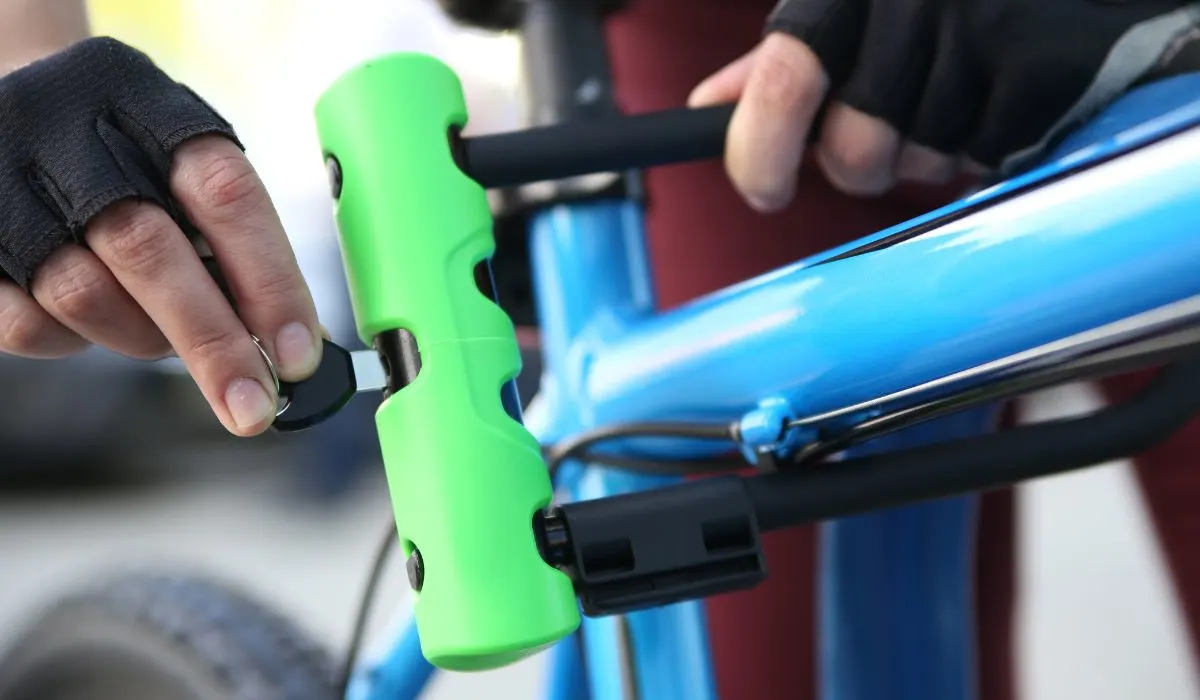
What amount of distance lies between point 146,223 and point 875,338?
8.7 inches

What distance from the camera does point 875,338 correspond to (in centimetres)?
29

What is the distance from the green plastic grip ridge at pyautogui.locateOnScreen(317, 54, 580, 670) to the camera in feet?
0.90

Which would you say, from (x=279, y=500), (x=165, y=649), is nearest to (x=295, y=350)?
(x=165, y=649)

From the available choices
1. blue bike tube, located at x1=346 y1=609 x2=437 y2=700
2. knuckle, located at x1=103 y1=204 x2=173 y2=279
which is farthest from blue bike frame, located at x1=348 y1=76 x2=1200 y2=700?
knuckle, located at x1=103 y1=204 x2=173 y2=279

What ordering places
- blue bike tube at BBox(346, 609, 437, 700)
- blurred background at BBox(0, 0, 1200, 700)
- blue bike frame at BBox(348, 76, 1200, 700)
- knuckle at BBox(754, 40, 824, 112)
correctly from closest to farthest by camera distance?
1. blue bike frame at BBox(348, 76, 1200, 700)
2. knuckle at BBox(754, 40, 824, 112)
3. blue bike tube at BBox(346, 609, 437, 700)
4. blurred background at BBox(0, 0, 1200, 700)

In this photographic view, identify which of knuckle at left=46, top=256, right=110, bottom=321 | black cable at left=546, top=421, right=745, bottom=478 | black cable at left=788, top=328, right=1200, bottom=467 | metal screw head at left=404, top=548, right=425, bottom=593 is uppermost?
knuckle at left=46, top=256, right=110, bottom=321

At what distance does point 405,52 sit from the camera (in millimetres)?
324

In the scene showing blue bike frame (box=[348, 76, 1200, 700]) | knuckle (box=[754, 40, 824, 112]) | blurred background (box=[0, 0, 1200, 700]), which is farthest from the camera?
blurred background (box=[0, 0, 1200, 700])

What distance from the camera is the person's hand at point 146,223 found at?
0.87 ft

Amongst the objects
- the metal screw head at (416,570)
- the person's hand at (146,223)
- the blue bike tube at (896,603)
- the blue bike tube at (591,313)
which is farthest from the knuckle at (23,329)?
the blue bike tube at (896,603)

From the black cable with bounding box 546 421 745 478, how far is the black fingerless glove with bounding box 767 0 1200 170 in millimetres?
137

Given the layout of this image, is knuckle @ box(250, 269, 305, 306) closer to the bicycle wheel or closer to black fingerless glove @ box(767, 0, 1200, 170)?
black fingerless glove @ box(767, 0, 1200, 170)

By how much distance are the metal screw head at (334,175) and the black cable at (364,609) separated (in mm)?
233

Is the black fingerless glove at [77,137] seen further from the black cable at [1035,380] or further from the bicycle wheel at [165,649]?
the bicycle wheel at [165,649]
